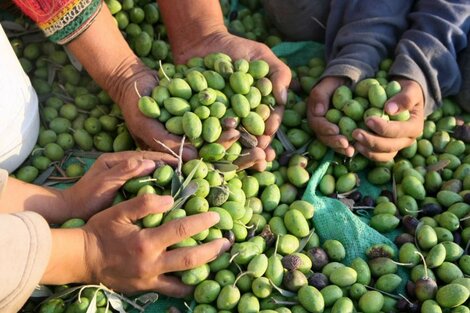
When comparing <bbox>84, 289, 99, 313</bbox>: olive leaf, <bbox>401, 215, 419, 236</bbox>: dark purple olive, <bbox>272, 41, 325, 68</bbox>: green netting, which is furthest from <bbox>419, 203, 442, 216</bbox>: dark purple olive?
<bbox>84, 289, 99, 313</bbox>: olive leaf

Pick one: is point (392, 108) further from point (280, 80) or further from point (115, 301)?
point (115, 301)

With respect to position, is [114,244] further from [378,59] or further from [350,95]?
[378,59]

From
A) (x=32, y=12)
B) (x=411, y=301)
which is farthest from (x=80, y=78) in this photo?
(x=411, y=301)

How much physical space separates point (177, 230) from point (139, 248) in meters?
0.12

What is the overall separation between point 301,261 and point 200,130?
0.54 m

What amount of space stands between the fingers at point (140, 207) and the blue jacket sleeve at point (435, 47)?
1113 mm

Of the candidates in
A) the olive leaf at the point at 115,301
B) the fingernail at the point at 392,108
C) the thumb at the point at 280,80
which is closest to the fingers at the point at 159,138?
the thumb at the point at 280,80

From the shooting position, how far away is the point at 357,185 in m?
2.27

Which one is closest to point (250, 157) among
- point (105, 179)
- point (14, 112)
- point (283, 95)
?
point (283, 95)

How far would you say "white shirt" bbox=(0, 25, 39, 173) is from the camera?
197cm

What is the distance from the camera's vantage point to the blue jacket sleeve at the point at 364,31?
2.40 meters

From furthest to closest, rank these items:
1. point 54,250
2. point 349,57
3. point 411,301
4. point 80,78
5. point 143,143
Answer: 1. point 80,78
2. point 349,57
3. point 143,143
4. point 411,301
5. point 54,250

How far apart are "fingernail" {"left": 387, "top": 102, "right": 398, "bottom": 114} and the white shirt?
1308 millimetres

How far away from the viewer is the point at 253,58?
7.51 feet
